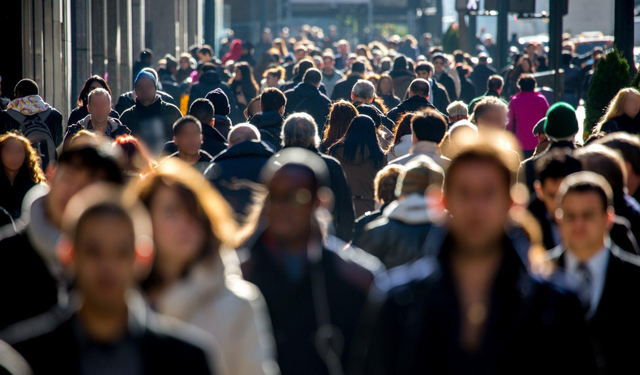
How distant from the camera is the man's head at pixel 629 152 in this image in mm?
6539

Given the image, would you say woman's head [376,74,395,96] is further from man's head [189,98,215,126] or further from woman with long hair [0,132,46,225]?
woman with long hair [0,132,46,225]

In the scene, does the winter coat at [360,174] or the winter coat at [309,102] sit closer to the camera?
the winter coat at [360,174]

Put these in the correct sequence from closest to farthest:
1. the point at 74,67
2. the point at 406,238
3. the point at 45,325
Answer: the point at 45,325
the point at 406,238
the point at 74,67

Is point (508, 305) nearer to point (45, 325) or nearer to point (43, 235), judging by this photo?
point (45, 325)

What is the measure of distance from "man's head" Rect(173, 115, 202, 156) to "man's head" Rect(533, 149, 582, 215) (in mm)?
3445

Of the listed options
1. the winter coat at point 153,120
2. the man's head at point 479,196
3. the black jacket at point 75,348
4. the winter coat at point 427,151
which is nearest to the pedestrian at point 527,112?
the winter coat at point 153,120

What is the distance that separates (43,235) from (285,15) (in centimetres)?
6507

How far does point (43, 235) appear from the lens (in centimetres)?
449

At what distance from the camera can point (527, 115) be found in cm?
1411

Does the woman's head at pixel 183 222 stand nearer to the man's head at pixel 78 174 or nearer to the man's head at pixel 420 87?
the man's head at pixel 78 174

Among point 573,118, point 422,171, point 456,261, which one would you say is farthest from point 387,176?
point 456,261

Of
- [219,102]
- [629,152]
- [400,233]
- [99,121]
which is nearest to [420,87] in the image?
[219,102]

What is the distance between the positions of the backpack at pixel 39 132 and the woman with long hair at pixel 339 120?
9.31 feet

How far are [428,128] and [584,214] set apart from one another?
405cm
